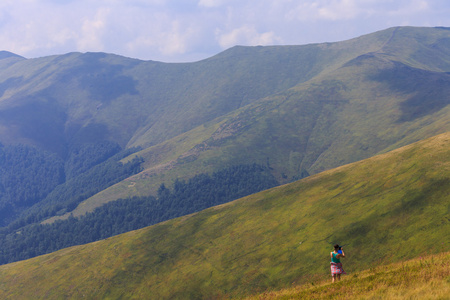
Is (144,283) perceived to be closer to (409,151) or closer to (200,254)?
(200,254)

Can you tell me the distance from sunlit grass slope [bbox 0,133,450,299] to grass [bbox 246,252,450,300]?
42.5 m

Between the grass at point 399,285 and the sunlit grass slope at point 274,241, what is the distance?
42534mm

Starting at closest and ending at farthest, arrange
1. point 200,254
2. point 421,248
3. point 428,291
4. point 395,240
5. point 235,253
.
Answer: point 428,291 → point 421,248 → point 395,240 → point 235,253 → point 200,254

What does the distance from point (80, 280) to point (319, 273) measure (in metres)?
78.2

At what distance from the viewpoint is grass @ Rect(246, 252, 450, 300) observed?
20750 millimetres

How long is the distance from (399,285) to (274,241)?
74.0 m

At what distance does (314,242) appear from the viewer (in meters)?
85.9

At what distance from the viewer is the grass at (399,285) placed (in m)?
20.8

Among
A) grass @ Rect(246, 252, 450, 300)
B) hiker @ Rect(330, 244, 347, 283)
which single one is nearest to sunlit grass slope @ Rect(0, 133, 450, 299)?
grass @ Rect(246, 252, 450, 300)

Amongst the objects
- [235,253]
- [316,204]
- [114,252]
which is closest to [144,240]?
[114,252]

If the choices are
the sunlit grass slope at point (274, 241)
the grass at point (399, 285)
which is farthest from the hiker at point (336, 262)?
the sunlit grass slope at point (274, 241)

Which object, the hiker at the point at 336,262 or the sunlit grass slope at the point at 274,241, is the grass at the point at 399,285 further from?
the sunlit grass slope at the point at 274,241

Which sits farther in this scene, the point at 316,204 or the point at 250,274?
the point at 316,204

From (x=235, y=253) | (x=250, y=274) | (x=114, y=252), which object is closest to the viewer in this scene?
(x=250, y=274)
